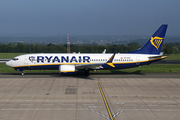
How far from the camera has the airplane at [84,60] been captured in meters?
35.5

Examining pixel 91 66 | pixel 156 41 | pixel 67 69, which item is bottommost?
pixel 67 69

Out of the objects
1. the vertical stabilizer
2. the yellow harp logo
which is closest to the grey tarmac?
the vertical stabilizer

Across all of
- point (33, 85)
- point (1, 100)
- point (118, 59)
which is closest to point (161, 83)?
point (118, 59)

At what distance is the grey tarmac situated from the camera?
17.4 m

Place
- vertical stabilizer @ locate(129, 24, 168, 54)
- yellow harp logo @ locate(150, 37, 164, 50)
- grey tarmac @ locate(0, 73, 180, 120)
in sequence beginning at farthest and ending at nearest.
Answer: yellow harp logo @ locate(150, 37, 164, 50) < vertical stabilizer @ locate(129, 24, 168, 54) < grey tarmac @ locate(0, 73, 180, 120)

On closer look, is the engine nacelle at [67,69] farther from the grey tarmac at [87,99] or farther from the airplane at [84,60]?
the grey tarmac at [87,99]

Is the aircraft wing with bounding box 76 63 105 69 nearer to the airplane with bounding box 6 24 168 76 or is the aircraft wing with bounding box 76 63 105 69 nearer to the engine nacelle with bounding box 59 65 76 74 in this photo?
the airplane with bounding box 6 24 168 76

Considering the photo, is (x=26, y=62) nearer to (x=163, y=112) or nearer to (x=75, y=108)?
(x=75, y=108)

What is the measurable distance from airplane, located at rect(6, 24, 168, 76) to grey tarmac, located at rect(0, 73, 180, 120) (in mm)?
3769

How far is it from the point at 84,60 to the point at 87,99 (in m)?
14.9

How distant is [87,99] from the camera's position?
2200cm

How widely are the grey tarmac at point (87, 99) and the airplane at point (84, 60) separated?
12.4 feet

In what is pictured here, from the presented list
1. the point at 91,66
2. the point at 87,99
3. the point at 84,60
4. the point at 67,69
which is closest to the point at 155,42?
the point at 91,66

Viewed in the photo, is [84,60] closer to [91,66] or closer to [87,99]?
[91,66]
